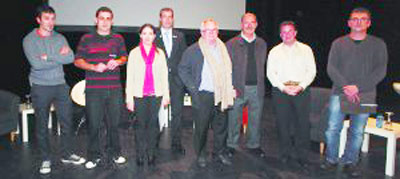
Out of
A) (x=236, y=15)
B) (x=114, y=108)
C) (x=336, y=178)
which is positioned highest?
(x=236, y=15)

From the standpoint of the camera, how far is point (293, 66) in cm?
404

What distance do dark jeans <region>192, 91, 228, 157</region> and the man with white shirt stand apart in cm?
63

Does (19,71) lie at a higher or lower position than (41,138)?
higher

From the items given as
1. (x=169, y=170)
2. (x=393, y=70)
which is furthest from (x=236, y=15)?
(x=169, y=170)

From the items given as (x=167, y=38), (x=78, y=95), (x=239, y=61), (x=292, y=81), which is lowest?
(x=78, y=95)

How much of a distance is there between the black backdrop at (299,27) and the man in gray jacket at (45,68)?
2987mm

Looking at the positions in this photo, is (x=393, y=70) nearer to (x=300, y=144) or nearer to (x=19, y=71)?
(x=300, y=144)

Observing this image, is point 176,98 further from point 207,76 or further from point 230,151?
point 230,151

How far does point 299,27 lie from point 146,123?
221 inches

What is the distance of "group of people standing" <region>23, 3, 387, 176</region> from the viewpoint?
3.73 metres

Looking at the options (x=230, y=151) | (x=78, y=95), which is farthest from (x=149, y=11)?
(x=230, y=151)

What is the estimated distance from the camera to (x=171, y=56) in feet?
14.6

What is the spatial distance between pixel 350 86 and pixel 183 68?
1.68 m

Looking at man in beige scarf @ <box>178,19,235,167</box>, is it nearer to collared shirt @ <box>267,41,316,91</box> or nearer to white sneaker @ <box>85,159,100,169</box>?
collared shirt @ <box>267,41,316,91</box>
